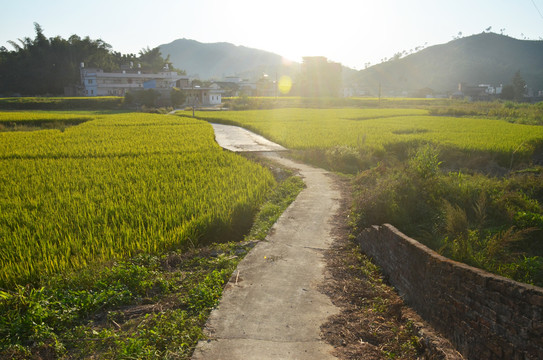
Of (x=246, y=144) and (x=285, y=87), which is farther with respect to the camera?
(x=285, y=87)

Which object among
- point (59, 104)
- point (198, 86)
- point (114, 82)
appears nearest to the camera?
point (59, 104)

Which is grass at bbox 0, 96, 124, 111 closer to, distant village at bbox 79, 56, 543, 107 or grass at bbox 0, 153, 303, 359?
distant village at bbox 79, 56, 543, 107

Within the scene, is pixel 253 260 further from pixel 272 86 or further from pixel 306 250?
pixel 272 86

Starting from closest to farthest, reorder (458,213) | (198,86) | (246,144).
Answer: (458,213)
(246,144)
(198,86)

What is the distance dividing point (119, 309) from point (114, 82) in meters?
61.3

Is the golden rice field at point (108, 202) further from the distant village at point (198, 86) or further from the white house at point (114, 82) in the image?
the white house at point (114, 82)

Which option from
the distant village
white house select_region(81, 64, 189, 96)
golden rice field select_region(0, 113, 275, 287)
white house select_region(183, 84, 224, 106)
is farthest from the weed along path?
white house select_region(81, 64, 189, 96)

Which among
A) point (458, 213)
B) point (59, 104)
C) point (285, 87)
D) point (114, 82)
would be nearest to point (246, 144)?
point (458, 213)

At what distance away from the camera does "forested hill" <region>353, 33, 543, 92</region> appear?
344ft

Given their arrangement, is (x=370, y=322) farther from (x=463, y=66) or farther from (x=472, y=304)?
(x=463, y=66)

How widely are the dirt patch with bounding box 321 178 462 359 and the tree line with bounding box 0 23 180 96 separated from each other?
62.2 metres

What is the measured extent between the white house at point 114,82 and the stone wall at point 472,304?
2170 inches

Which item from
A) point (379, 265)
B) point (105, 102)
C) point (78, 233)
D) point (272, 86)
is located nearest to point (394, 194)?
point (379, 265)

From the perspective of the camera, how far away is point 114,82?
194 feet
